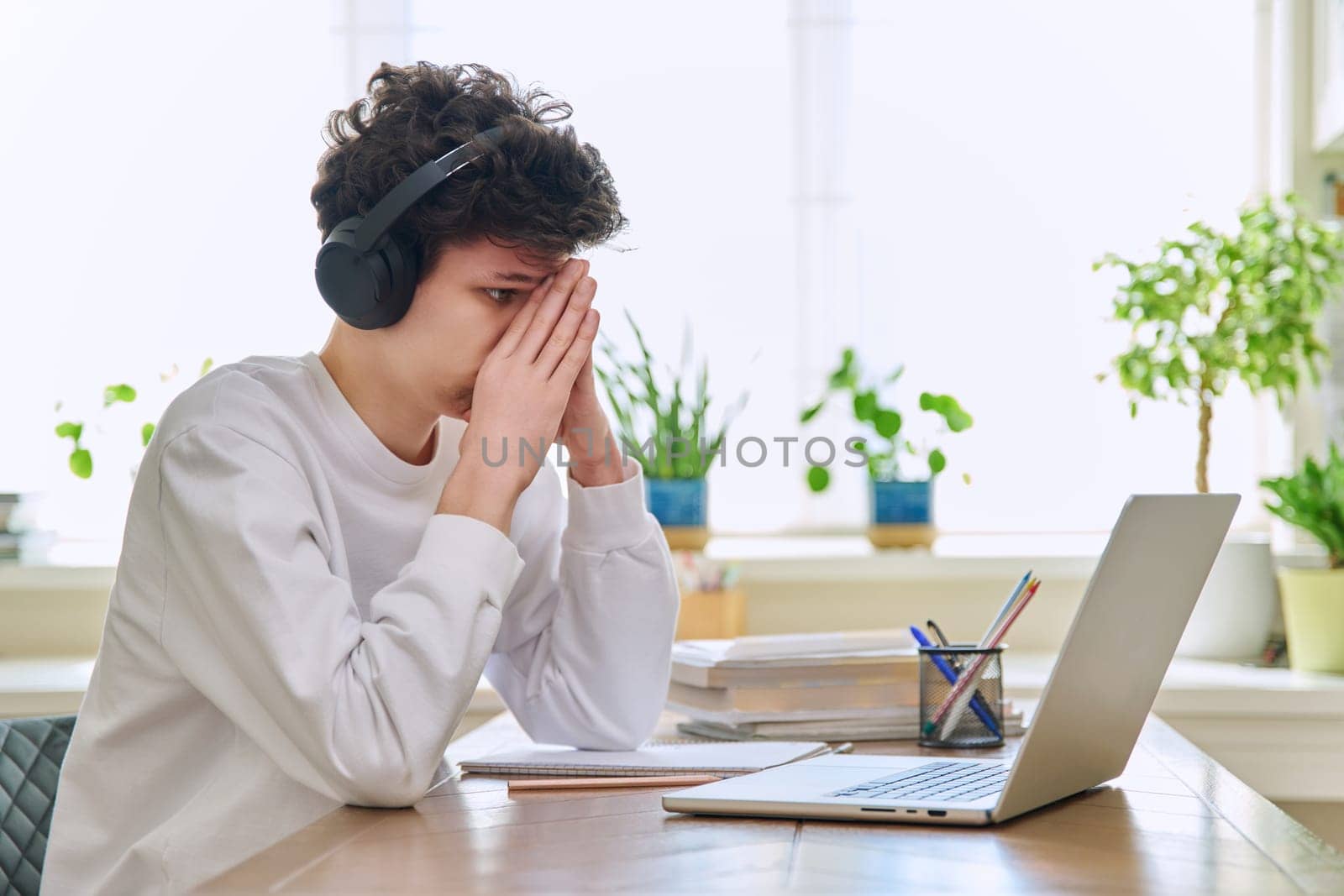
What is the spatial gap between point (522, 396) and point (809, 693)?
44cm

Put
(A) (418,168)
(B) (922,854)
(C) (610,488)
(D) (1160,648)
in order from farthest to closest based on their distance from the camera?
1. (C) (610,488)
2. (A) (418,168)
3. (D) (1160,648)
4. (B) (922,854)

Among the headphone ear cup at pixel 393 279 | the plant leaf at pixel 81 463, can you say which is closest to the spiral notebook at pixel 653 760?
the headphone ear cup at pixel 393 279

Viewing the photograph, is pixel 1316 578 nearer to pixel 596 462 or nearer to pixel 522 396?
pixel 596 462

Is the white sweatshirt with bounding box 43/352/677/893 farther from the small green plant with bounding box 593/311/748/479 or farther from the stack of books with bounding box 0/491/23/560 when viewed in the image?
the stack of books with bounding box 0/491/23/560

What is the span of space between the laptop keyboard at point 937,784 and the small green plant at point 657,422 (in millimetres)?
1240

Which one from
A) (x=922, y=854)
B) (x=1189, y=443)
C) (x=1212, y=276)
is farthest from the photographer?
(x=1189, y=443)

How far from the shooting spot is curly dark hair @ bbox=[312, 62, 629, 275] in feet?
3.78

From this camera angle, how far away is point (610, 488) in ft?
4.32

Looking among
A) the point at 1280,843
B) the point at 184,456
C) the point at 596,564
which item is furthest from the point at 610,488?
the point at 1280,843

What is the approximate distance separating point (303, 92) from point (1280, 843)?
7.56 ft

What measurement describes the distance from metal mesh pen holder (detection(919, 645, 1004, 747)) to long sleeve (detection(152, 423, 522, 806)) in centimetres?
44

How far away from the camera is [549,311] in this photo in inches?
47.1

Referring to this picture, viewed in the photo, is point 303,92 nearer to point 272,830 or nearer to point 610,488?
point 610,488

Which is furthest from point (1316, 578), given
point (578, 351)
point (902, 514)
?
point (578, 351)
